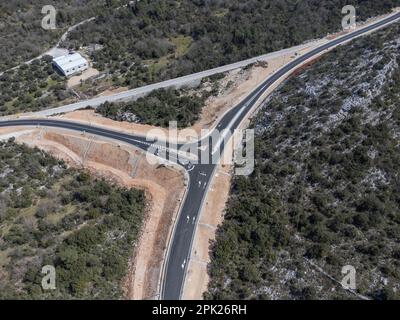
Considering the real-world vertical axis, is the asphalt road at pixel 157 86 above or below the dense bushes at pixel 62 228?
above

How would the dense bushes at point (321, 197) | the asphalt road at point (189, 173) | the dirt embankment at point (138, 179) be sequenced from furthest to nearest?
the dirt embankment at point (138, 179) < the asphalt road at point (189, 173) < the dense bushes at point (321, 197)

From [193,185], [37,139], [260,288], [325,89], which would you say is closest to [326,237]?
[260,288]

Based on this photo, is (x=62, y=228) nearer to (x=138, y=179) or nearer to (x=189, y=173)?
(x=138, y=179)

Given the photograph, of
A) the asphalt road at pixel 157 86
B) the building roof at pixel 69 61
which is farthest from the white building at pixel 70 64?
the asphalt road at pixel 157 86

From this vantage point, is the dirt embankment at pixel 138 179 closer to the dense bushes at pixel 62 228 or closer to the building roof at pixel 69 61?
the dense bushes at pixel 62 228

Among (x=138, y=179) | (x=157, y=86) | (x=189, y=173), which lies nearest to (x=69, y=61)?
(x=157, y=86)

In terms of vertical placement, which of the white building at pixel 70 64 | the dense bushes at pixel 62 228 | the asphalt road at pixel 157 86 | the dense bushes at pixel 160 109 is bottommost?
the dense bushes at pixel 62 228
